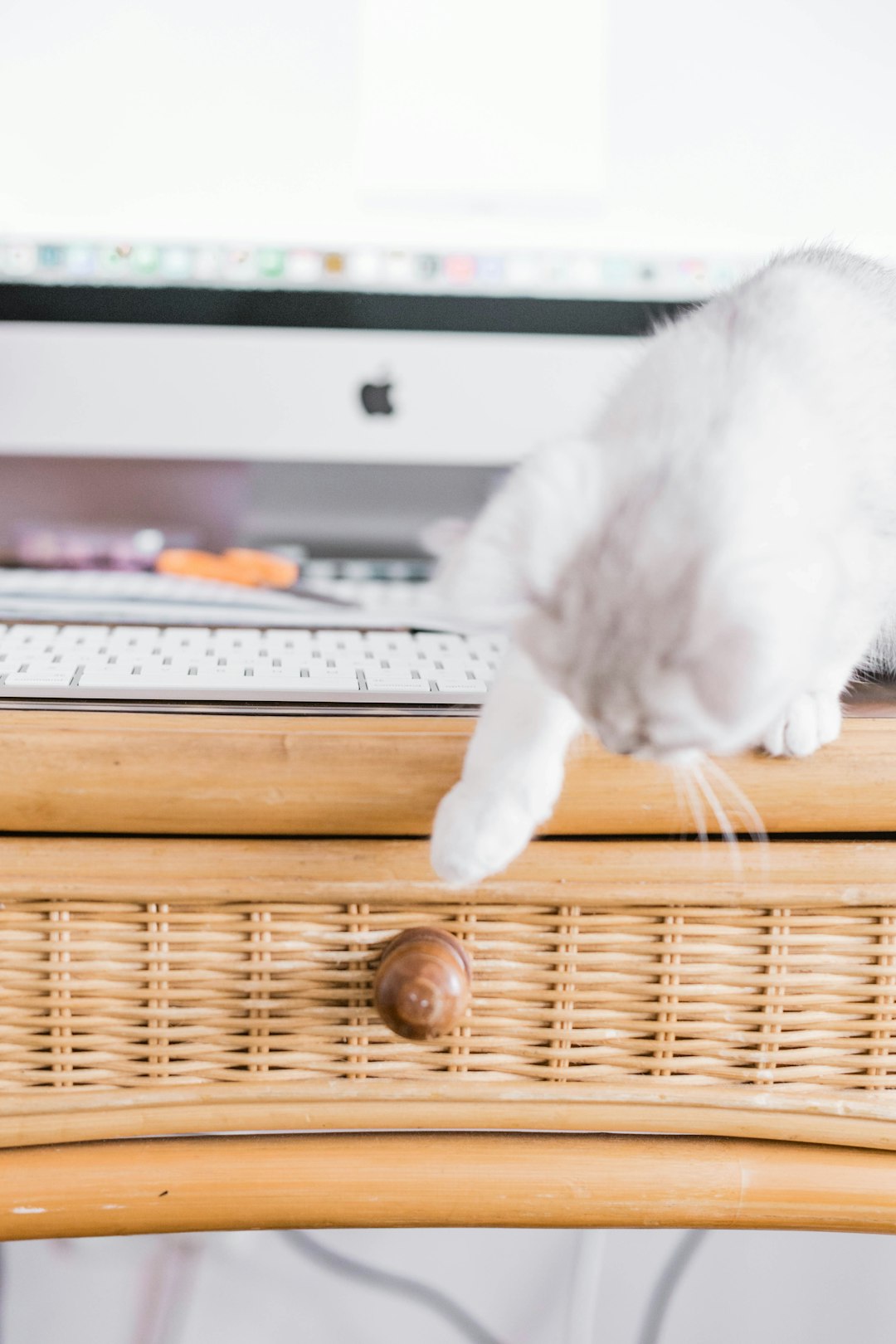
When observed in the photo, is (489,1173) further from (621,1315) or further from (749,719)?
(621,1315)

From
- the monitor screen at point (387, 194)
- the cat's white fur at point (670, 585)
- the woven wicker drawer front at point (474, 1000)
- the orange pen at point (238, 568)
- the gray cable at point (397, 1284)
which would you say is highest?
the monitor screen at point (387, 194)

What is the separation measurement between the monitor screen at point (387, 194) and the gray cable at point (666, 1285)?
734 mm

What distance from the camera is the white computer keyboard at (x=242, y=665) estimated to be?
363 mm

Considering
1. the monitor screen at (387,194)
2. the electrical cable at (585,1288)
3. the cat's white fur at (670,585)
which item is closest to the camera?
the cat's white fur at (670,585)

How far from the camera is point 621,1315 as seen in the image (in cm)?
90

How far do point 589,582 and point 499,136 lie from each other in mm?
433

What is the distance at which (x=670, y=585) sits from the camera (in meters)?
0.31

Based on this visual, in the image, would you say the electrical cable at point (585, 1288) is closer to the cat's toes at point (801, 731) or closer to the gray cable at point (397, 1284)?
the gray cable at point (397, 1284)

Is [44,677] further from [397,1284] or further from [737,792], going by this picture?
[397,1284]

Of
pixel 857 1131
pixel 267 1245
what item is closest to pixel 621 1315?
pixel 267 1245

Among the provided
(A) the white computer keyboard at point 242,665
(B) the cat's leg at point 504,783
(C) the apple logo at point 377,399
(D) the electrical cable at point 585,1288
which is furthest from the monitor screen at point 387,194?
(D) the electrical cable at point 585,1288

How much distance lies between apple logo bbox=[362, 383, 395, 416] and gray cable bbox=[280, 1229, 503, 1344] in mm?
700

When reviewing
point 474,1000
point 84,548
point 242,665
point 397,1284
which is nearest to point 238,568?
point 84,548

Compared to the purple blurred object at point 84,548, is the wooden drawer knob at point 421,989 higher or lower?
lower
